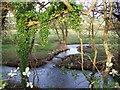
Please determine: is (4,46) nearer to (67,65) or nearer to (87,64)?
(67,65)

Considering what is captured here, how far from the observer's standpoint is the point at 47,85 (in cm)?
353

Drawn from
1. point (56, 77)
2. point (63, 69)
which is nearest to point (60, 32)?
point (63, 69)

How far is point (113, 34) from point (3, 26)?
1472mm

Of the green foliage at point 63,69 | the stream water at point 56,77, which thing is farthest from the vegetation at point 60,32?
the stream water at point 56,77

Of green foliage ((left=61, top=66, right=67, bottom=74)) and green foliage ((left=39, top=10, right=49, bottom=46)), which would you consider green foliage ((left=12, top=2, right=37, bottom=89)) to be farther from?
green foliage ((left=61, top=66, right=67, bottom=74))

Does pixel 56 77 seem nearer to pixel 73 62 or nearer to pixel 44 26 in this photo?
pixel 73 62

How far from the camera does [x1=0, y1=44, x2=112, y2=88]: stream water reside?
11.5ft

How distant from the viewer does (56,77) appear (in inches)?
143

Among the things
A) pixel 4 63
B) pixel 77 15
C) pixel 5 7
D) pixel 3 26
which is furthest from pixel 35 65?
pixel 77 15

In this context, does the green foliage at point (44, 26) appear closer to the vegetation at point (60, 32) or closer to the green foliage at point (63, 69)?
the vegetation at point (60, 32)

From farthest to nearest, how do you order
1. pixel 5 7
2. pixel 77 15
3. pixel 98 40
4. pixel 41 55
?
pixel 41 55 → pixel 98 40 → pixel 5 7 → pixel 77 15

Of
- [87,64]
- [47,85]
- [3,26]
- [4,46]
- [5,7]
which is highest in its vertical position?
[5,7]

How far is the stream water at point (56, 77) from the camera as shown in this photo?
3.51 meters

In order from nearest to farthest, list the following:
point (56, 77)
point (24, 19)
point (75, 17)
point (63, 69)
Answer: point (75, 17) < point (24, 19) < point (63, 69) < point (56, 77)
